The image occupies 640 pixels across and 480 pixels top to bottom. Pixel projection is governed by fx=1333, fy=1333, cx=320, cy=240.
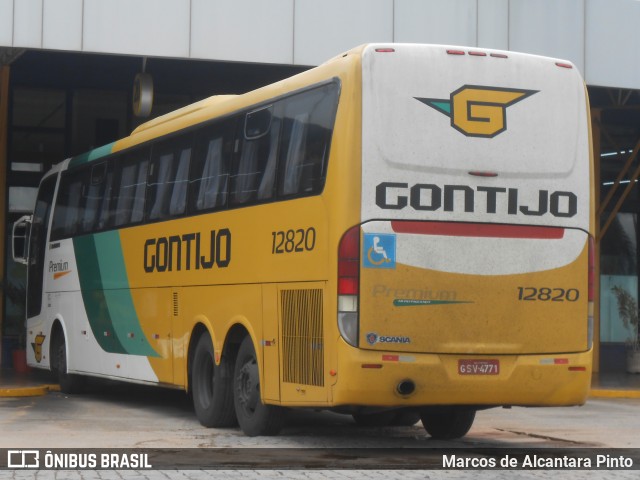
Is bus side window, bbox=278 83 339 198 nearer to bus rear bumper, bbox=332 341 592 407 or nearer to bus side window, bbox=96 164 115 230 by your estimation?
bus rear bumper, bbox=332 341 592 407

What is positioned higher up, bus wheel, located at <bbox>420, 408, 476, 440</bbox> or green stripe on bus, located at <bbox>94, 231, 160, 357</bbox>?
green stripe on bus, located at <bbox>94, 231, 160, 357</bbox>

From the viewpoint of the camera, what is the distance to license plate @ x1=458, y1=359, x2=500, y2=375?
1180 centimetres

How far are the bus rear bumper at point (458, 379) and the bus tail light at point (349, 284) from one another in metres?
0.15

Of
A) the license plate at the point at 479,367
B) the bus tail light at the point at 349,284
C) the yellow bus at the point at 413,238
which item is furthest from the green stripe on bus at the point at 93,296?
the license plate at the point at 479,367

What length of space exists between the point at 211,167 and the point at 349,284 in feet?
12.1

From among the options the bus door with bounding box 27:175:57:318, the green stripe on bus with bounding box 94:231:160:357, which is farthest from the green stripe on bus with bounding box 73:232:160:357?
the bus door with bounding box 27:175:57:318

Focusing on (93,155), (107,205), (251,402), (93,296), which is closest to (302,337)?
(251,402)

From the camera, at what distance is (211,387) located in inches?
579

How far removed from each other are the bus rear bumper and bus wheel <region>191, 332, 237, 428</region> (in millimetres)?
2782

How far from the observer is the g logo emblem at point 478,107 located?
39.4 feet

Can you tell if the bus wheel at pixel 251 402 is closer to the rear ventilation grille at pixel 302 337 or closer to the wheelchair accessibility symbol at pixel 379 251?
the rear ventilation grille at pixel 302 337

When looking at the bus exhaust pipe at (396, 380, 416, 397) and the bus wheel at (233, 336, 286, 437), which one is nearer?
the bus exhaust pipe at (396, 380, 416, 397)

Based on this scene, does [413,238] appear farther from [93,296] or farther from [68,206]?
[68,206]

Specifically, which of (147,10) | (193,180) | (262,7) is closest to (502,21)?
(262,7)
